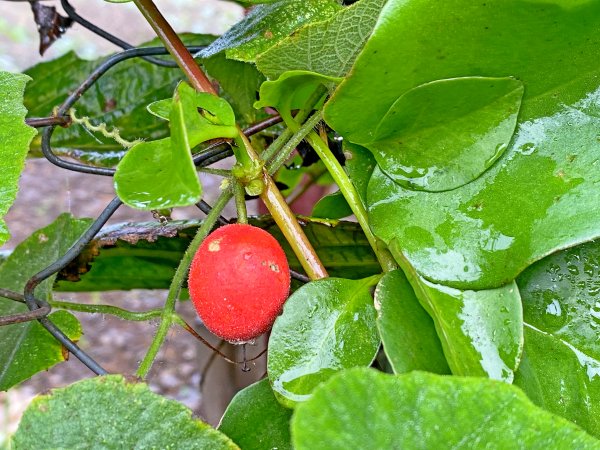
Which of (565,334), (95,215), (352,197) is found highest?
(352,197)

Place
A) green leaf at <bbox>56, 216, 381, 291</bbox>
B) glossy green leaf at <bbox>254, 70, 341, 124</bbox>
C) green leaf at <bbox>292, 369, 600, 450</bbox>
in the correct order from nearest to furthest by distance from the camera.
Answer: green leaf at <bbox>292, 369, 600, 450</bbox>, glossy green leaf at <bbox>254, 70, 341, 124</bbox>, green leaf at <bbox>56, 216, 381, 291</bbox>

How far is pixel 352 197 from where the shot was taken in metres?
0.44

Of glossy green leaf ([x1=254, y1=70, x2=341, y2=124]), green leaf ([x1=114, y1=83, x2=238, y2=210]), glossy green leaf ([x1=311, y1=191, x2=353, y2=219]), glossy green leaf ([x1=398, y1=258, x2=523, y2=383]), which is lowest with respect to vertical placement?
glossy green leaf ([x1=398, y1=258, x2=523, y2=383])

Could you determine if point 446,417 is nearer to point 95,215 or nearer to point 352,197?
point 352,197

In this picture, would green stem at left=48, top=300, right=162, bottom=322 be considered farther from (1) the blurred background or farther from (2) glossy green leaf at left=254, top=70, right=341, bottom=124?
(1) the blurred background

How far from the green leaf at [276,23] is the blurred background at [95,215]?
0.62 metres

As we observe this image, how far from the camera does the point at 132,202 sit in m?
0.35

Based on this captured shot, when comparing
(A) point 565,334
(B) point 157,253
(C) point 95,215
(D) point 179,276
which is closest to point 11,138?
(D) point 179,276

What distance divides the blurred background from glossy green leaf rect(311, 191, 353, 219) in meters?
0.53

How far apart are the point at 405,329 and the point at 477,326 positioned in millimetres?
36

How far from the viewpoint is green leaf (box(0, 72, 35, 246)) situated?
0.41 m

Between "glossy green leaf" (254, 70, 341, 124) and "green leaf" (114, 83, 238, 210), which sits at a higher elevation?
"green leaf" (114, 83, 238, 210)

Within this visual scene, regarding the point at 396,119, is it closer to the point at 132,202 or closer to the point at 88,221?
the point at 132,202

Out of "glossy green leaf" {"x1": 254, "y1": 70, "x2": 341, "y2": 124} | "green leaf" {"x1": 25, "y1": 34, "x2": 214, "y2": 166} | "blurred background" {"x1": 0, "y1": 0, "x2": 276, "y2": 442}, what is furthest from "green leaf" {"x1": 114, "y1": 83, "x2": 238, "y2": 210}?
"blurred background" {"x1": 0, "y1": 0, "x2": 276, "y2": 442}
